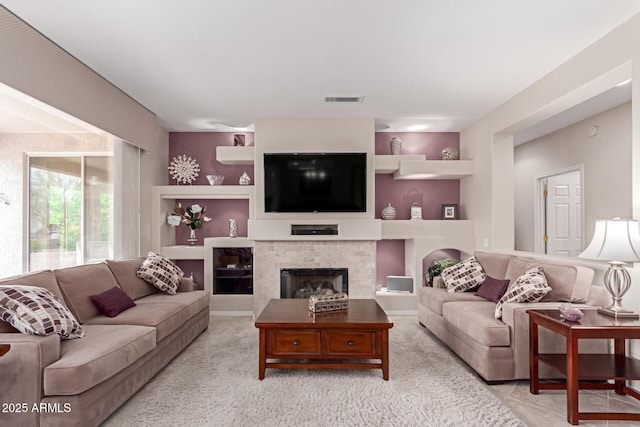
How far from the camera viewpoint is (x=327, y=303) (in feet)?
11.5

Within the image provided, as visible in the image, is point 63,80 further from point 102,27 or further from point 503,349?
point 503,349

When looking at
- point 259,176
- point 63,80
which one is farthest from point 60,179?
point 259,176

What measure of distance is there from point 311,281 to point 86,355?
3.26 metres

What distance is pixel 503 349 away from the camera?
9.81ft

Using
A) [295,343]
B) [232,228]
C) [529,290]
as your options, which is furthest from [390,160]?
[295,343]

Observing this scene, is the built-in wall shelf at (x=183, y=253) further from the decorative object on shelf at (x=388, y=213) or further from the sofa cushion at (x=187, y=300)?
the decorative object on shelf at (x=388, y=213)

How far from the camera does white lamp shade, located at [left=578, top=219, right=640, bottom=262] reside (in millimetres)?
2512

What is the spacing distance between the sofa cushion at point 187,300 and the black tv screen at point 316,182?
151 centimetres

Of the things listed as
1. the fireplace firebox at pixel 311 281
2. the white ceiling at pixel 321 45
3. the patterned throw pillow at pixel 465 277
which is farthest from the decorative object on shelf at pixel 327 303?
the white ceiling at pixel 321 45

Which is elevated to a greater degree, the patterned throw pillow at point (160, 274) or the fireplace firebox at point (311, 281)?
the patterned throw pillow at point (160, 274)

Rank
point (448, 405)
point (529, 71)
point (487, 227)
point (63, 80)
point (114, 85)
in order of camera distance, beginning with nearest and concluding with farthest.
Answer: point (448, 405) < point (63, 80) < point (529, 71) < point (114, 85) < point (487, 227)

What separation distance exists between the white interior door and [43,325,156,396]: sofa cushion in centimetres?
591

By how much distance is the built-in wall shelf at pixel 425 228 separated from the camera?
5.45 m

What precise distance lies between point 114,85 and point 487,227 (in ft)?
15.6
